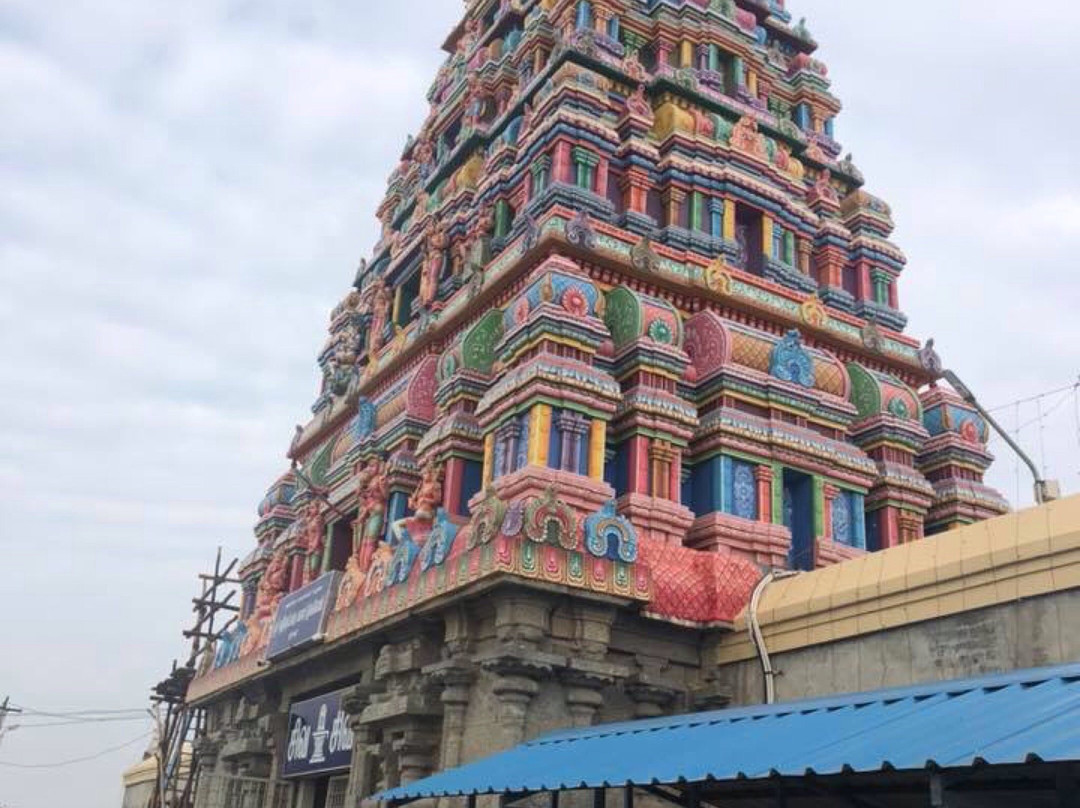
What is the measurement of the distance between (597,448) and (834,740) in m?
9.25

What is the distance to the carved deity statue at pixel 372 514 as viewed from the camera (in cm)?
1989

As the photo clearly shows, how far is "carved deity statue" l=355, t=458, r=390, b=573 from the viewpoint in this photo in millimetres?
19891

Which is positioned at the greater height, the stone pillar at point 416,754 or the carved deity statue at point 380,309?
the carved deity statue at point 380,309

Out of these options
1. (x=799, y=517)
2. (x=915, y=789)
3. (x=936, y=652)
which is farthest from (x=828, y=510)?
(x=915, y=789)

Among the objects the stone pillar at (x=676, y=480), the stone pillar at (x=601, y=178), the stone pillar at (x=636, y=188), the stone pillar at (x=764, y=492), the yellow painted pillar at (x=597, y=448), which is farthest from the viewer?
the stone pillar at (x=636, y=188)

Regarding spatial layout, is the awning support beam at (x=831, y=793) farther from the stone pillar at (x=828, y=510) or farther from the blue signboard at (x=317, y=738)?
the blue signboard at (x=317, y=738)

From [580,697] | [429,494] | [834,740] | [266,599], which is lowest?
[834,740]

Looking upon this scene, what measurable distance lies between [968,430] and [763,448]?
610 centimetres

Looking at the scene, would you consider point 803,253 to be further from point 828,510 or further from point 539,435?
point 539,435

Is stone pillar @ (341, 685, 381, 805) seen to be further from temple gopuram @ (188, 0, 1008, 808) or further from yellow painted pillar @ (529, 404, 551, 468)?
yellow painted pillar @ (529, 404, 551, 468)

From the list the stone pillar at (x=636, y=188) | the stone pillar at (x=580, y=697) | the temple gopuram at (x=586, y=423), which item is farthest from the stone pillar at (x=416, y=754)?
the stone pillar at (x=636, y=188)

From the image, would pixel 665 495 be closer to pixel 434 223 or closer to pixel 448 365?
pixel 448 365

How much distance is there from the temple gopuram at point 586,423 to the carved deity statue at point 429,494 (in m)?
0.06

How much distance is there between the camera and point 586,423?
16.2 metres
